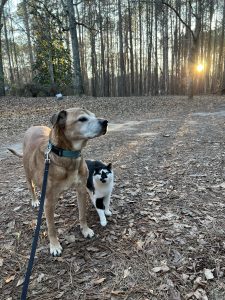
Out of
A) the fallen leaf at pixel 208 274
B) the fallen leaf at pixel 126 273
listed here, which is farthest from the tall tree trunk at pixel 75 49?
the fallen leaf at pixel 208 274

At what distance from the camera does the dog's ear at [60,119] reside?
2777mm

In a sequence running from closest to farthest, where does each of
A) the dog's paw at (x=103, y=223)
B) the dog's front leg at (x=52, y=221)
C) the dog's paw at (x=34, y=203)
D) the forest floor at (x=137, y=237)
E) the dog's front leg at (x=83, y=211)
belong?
the forest floor at (x=137, y=237)
the dog's front leg at (x=52, y=221)
the dog's front leg at (x=83, y=211)
the dog's paw at (x=103, y=223)
the dog's paw at (x=34, y=203)

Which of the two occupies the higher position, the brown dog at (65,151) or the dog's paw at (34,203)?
the brown dog at (65,151)

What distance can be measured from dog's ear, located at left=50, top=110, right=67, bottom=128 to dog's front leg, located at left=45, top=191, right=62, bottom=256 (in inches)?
30.0

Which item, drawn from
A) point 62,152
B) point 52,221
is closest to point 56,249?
point 52,221

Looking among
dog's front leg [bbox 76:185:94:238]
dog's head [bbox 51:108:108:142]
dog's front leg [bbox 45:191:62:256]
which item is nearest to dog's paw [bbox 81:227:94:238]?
dog's front leg [bbox 76:185:94:238]

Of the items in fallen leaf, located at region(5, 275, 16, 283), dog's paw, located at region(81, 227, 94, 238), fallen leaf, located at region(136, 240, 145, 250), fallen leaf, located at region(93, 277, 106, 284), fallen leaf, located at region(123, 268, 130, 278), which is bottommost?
fallen leaf, located at region(5, 275, 16, 283)

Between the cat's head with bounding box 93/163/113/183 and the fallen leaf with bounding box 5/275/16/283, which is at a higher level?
the cat's head with bounding box 93/163/113/183

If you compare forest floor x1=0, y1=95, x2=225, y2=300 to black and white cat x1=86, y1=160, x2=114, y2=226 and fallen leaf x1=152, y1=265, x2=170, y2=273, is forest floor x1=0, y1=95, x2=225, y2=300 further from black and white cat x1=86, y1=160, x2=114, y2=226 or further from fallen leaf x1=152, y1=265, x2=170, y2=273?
black and white cat x1=86, y1=160, x2=114, y2=226

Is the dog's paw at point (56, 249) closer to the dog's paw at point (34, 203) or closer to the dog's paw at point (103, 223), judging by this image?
the dog's paw at point (103, 223)

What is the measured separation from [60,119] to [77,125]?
189mm

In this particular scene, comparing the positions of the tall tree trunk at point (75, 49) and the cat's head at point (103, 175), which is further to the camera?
the tall tree trunk at point (75, 49)

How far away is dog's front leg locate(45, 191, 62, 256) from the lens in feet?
9.74

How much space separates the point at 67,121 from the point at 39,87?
20.3 m
